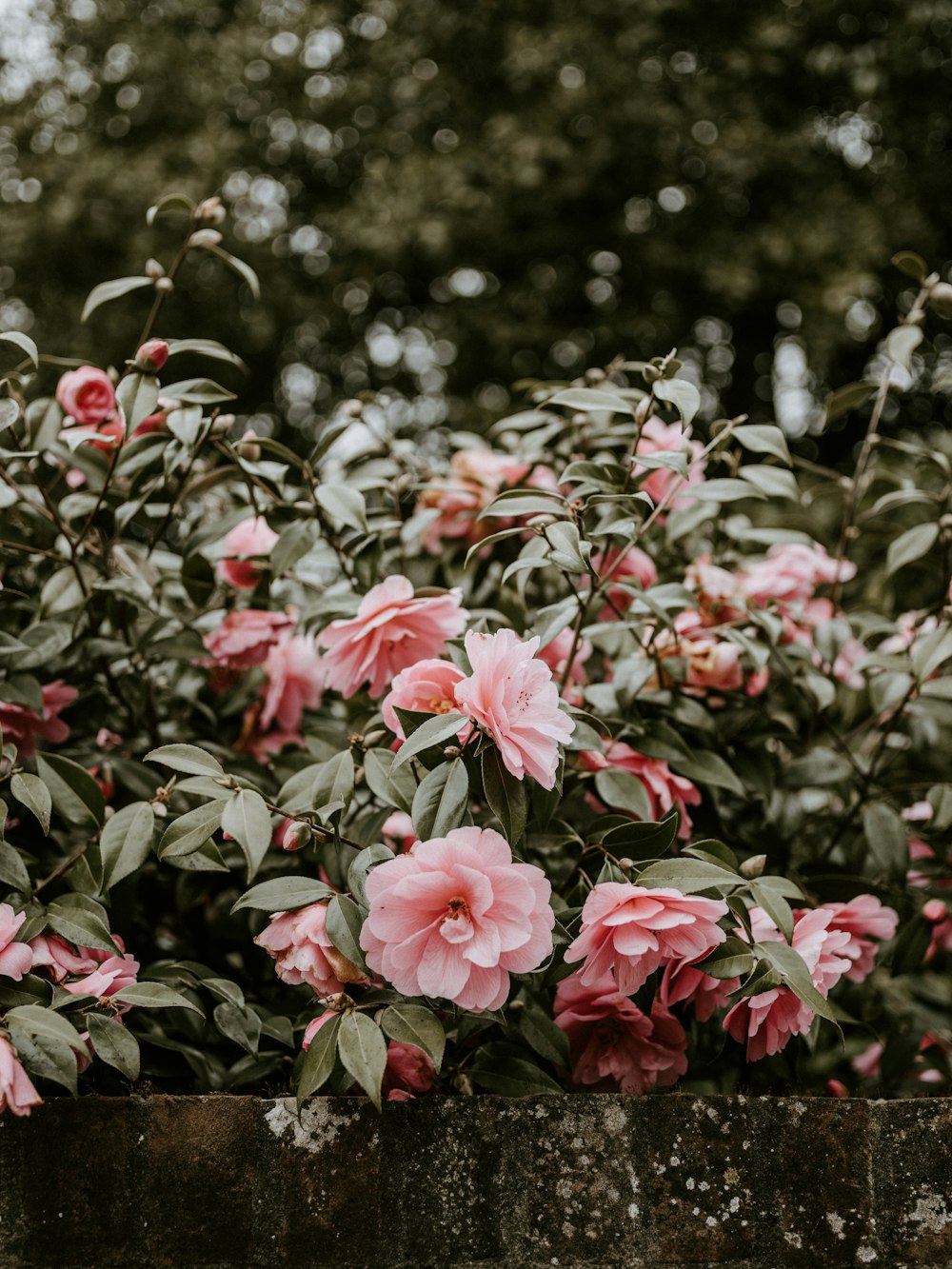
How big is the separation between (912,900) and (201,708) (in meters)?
0.92

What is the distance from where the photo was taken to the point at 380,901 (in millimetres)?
872

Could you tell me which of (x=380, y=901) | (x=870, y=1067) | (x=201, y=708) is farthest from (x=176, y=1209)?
(x=870, y=1067)

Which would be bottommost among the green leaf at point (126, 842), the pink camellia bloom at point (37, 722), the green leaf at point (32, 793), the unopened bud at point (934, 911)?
the unopened bud at point (934, 911)

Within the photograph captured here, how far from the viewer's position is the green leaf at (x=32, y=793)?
1.00 m

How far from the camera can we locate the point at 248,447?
4.33 ft

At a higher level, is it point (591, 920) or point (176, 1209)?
point (591, 920)

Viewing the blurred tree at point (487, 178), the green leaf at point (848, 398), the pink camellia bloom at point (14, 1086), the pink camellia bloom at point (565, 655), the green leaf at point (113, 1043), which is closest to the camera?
the pink camellia bloom at point (14, 1086)

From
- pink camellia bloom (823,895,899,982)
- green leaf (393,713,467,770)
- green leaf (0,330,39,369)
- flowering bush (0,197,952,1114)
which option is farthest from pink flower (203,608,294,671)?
pink camellia bloom (823,895,899,982)

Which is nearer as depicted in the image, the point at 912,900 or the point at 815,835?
the point at 912,900

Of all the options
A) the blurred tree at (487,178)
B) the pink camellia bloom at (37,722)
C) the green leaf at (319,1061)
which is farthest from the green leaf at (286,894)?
the blurred tree at (487,178)

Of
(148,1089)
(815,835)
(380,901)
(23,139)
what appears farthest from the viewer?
(23,139)

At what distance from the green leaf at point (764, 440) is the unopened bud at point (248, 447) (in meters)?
0.57

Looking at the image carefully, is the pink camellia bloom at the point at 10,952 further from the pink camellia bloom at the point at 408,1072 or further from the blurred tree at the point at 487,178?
the blurred tree at the point at 487,178

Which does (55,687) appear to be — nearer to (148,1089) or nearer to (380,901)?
(148,1089)
